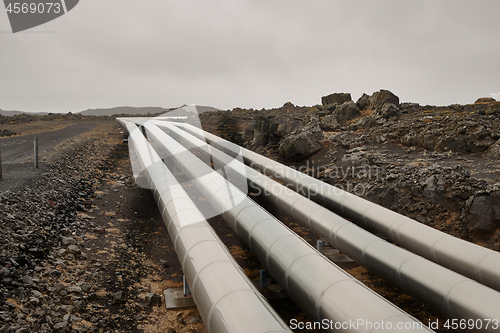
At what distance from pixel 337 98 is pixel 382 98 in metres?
14.7

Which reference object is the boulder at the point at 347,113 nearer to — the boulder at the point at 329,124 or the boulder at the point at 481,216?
the boulder at the point at 329,124

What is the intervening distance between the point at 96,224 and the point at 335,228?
1016cm

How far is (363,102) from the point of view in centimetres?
3672

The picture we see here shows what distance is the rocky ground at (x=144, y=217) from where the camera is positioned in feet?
26.0

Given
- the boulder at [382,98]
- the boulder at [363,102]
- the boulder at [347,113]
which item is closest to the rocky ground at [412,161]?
the boulder at [347,113]

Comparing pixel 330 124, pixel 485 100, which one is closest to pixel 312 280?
pixel 330 124

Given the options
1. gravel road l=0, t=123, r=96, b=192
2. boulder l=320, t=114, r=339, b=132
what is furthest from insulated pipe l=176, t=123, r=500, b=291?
boulder l=320, t=114, r=339, b=132

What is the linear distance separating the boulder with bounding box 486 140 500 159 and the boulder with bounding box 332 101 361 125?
1574 centimetres

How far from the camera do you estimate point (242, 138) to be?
119 feet

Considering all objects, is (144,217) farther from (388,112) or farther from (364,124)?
(388,112)

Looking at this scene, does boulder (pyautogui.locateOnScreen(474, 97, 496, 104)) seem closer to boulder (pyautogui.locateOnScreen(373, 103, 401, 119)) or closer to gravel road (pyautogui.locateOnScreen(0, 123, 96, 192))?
boulder (pyautogui.locateOnScreen(373, 103, 401, 119))

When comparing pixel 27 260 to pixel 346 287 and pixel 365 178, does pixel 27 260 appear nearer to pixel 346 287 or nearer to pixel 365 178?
pixel 346 287

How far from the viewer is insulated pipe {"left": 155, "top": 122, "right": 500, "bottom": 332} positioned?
668 centimetres

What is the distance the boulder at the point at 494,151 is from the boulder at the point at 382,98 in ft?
55.1
